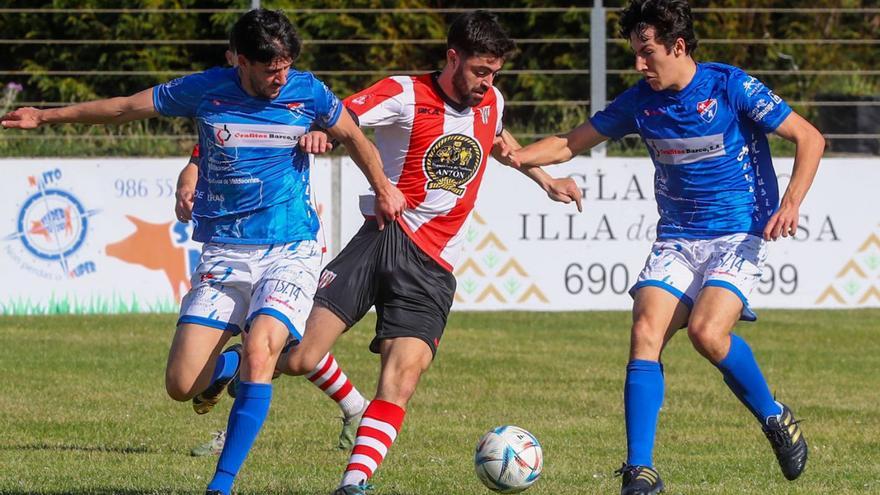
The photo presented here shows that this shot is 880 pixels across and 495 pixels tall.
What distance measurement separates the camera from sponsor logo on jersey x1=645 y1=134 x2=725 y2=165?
6461mm

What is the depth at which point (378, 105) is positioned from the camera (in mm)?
6312

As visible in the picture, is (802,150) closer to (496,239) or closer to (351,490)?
(351,490)

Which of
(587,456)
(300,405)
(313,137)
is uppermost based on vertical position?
(313,137)

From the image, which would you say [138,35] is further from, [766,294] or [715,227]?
[715,227]

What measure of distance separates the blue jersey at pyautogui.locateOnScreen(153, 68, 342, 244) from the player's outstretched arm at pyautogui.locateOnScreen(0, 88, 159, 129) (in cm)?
5

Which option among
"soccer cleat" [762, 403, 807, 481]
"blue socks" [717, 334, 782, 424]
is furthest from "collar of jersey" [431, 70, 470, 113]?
"soccer cleat" [762, 403, 807, 481]

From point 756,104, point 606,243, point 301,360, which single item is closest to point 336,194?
point 606,243

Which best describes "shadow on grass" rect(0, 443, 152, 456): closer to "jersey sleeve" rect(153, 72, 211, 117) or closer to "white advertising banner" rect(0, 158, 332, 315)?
"jersey sleeve" rect(153, 72, 211, 117)

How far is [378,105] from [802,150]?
1.78 m

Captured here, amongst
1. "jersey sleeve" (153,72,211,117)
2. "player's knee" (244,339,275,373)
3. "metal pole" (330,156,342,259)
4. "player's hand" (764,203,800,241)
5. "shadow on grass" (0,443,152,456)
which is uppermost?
"jersey sleeve" (153,72,211,117)

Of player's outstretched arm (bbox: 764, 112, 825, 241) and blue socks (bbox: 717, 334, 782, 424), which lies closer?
player's outstretched arm (bbox: 764, 112, 825, 241)

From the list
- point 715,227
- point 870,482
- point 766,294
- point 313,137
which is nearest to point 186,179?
point 313,137

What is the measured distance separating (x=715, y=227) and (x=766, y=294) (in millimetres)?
8220

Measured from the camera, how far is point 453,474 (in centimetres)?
691
